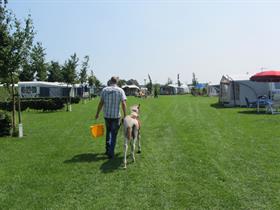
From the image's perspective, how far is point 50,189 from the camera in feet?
17.4

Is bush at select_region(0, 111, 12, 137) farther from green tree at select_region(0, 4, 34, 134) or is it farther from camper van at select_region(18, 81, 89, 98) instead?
camper van at select_region(18, 81, 89, 98)

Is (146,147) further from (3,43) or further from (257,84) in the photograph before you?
(257,84)

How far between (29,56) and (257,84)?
1719cm

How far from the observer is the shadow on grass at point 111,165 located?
6.44 m

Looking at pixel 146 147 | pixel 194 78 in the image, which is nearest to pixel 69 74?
pixel 146 147

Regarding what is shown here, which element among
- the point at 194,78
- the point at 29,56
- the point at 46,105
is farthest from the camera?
the point at 194,78

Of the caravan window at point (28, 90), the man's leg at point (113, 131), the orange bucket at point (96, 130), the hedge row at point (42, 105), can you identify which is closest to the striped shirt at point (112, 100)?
the man's leg at point (113, 131)

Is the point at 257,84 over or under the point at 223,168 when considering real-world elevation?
over

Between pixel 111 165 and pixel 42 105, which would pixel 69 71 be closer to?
pixel 42 105

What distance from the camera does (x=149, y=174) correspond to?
19.8ft

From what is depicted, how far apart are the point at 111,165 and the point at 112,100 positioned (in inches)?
54.7

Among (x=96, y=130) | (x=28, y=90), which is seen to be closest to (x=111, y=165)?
(x=96, y=130)

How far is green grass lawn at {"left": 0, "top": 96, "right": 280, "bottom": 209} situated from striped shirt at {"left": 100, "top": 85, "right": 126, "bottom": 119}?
3.12 ft

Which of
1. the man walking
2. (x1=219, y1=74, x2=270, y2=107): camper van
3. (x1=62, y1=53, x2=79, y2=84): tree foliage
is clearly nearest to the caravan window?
(x1=62, y1=53, x2=79, y2=84): tree foliage
